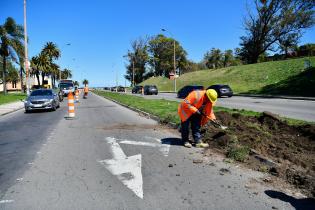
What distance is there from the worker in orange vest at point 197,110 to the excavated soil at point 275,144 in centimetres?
57

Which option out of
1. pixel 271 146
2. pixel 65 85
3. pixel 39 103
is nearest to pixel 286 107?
pixel 271 146

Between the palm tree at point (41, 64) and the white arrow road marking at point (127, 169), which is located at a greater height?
the palm tree at point (41, 64)

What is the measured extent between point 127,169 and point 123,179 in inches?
24.2

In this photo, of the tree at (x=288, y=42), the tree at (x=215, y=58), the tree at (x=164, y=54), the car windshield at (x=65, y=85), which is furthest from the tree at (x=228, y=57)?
the car windshield at (x=65, y=85)

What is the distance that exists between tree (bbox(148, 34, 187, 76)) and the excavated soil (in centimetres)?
10575

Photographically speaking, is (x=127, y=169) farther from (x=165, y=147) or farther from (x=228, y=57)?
(x=228, y=57)

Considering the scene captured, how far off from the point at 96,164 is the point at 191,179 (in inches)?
81.4

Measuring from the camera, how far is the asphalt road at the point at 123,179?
4.35 m

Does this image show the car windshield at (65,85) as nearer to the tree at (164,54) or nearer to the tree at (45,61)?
the tree at (45,61)

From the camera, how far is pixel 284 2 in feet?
210

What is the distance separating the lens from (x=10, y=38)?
44844 mm

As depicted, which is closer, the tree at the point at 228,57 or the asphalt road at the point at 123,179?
the asphalt road at the point at 123,179

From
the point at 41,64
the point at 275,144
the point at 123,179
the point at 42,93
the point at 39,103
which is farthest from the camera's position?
the point at 41,64

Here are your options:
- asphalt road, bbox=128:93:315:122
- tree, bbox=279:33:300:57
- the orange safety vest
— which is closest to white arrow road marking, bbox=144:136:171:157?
the orange safety vest
